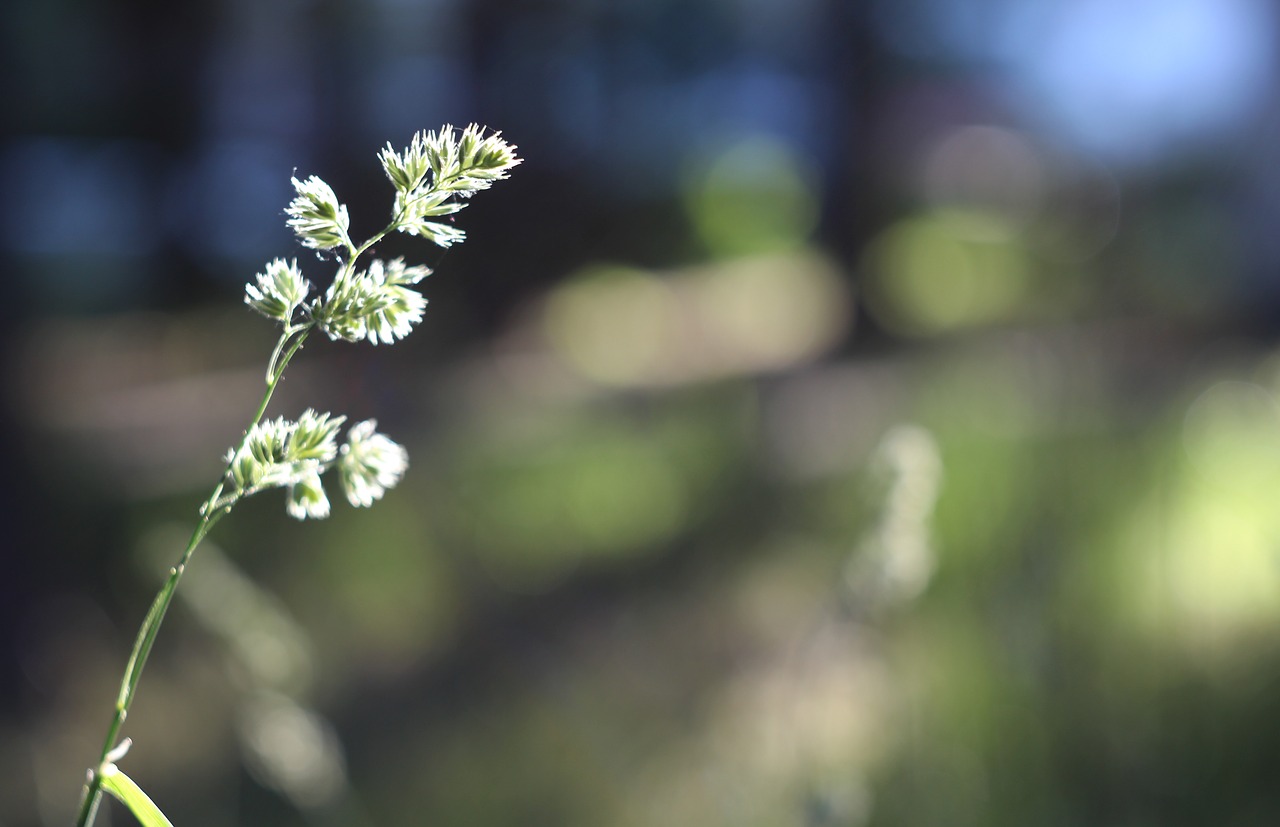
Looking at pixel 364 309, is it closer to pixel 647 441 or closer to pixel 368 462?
pixel 368 462

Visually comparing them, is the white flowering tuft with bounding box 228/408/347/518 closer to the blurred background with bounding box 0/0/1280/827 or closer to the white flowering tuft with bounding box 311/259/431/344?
the white flowering tuft with bounding box 311/259/431/344

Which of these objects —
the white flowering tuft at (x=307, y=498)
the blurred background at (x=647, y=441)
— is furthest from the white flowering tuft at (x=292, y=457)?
the blurred background at (x=647, y=441)

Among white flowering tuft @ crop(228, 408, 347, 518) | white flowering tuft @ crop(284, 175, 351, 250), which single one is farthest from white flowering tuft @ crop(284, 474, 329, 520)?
white flowering tuft @ crop(284, 175, 351, 250)

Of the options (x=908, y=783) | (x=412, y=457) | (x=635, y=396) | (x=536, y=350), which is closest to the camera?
(x=908, y=783)

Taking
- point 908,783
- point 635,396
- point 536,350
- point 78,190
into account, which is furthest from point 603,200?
point 908,783

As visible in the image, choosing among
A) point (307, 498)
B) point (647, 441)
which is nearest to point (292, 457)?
point (307, 498)

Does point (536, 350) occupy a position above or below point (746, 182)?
below

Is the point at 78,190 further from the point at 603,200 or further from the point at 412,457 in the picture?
the point at 412,457
